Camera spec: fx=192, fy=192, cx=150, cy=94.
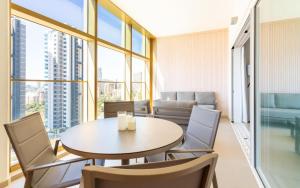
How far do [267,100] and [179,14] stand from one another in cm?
388

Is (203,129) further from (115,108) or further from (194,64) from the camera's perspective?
(194,64)

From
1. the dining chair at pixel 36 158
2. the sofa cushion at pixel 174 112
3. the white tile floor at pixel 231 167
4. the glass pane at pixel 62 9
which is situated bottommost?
the white tile floor at pixel 231 167

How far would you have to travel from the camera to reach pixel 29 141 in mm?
1429

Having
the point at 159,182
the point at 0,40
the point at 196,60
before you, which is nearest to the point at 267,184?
the point at 159,182

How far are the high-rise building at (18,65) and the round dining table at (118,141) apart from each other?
141 cm

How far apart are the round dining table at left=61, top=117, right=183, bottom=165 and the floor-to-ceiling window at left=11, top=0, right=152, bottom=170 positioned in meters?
1.56

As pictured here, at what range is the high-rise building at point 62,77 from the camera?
3.25 metres

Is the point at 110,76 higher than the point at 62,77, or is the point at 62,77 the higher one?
the point at 110,76

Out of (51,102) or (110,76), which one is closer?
(51,102)

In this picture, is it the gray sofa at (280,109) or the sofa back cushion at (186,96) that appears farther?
the sofa back cushion at (186,96)

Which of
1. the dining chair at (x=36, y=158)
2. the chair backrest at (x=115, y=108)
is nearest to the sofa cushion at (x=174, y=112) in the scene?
the chair backrest at (x=115, y=108)

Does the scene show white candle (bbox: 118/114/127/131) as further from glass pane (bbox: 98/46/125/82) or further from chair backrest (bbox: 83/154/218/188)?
glass pane (bbox: 98/46/125/82)

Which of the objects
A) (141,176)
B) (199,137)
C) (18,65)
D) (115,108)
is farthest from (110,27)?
(141,176)

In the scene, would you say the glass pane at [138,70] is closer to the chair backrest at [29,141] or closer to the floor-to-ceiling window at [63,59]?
the floor-to-ceiling window at [63,59]
